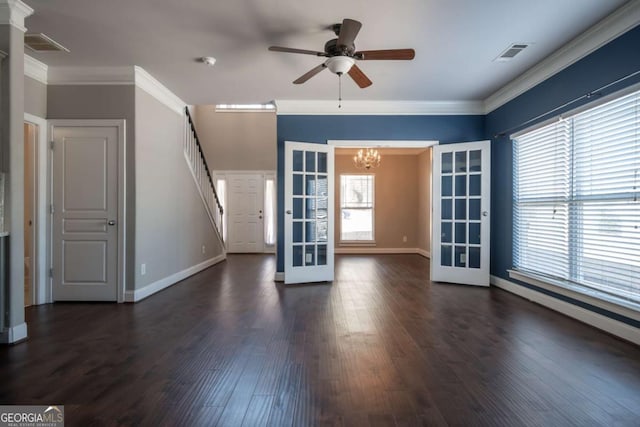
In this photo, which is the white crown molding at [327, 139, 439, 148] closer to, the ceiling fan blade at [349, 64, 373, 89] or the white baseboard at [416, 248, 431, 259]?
the ceiling fan blade at [349, 64, 373, 89]

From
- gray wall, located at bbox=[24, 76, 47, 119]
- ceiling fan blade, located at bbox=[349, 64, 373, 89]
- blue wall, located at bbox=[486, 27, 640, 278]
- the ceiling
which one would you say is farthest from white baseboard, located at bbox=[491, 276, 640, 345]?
gray wall, located at bbox=[24, 76, 47, 119]

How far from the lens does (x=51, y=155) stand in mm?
3998

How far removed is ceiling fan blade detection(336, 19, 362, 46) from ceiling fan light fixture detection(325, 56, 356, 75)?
0.13m

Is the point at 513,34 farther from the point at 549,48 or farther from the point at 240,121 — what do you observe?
the point at 240,121

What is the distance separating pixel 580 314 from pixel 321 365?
2.74 m

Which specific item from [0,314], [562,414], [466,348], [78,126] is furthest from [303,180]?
[562,414]

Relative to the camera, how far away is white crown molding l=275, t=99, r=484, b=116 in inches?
208

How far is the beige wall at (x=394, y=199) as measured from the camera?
888cm

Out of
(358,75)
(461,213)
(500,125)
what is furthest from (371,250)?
(358,75)

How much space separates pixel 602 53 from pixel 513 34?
0.80 m

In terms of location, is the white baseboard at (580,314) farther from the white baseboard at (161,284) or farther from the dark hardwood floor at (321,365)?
the white baseboard at (161,284)

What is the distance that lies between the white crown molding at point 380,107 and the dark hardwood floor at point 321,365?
2.93 metres

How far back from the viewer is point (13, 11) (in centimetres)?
275

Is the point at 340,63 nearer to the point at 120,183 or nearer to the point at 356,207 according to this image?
the point at 120,183
